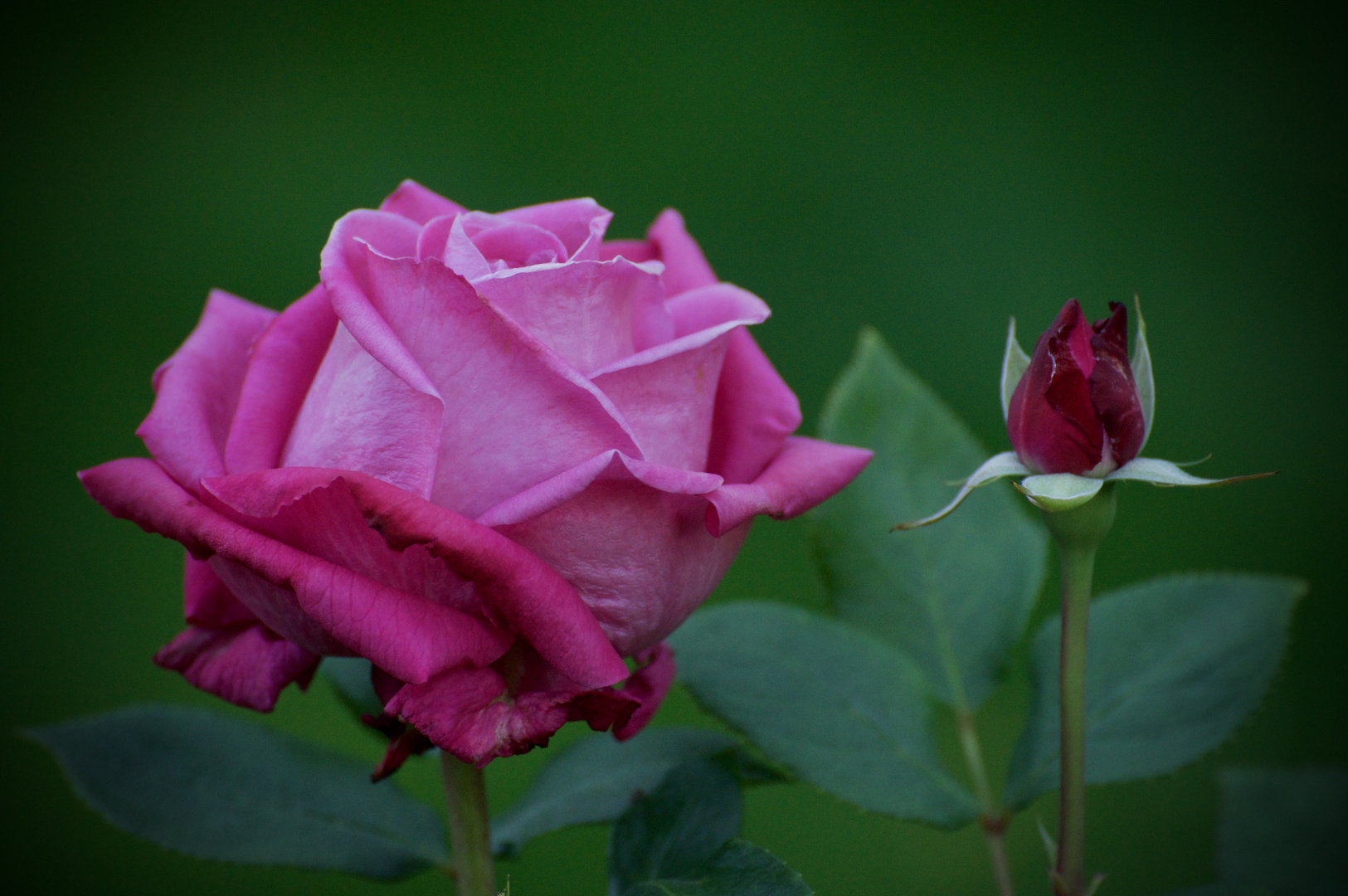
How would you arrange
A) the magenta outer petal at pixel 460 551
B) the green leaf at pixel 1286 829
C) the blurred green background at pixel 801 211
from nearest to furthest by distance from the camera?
the magenta outer petal at pixel 460 551 → the green leaf at pixel 1286 829 → the blurred green background at pixel 801 211

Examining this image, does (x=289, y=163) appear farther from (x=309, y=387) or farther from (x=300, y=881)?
(x=309, y=387)

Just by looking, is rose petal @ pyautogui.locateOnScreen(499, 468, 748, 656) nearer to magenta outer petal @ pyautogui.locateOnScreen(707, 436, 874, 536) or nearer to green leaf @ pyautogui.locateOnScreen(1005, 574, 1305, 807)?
magenta outer petal @ pyautogui.locateOnScreen(707, 436, 874, 536)

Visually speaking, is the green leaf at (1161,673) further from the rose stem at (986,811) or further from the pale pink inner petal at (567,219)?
the pale pink inner petal at (567,219)

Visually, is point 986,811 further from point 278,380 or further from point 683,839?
point 278,380

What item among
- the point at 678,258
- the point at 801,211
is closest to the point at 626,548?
the point at 678,258

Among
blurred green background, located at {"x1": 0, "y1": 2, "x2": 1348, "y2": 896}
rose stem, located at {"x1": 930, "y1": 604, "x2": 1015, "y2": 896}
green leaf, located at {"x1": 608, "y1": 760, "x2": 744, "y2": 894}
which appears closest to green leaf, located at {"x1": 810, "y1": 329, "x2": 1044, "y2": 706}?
rose stem, located at {"x1": 930, "y1": 604, "x2": 1015, "y2": 896}

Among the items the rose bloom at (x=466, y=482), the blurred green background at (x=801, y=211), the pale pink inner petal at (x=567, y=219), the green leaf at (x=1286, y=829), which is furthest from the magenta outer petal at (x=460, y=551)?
the blurred green background at (x=801, y=211)

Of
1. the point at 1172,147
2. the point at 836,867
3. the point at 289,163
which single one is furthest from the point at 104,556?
the point at 1172,147
